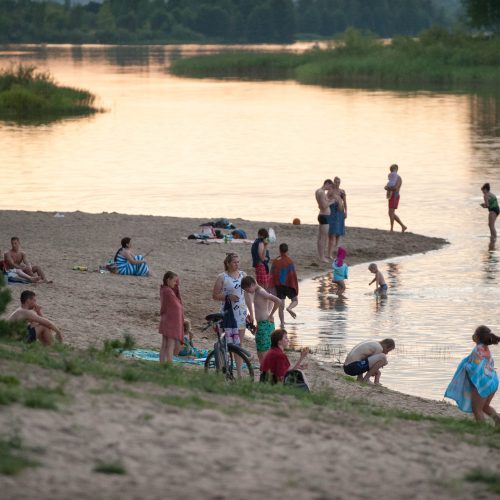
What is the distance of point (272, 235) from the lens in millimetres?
24828

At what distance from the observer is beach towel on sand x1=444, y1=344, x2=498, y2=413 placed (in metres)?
12.4

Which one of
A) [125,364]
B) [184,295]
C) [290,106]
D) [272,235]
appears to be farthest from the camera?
[290,106]

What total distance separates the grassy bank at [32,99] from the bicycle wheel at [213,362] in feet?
161

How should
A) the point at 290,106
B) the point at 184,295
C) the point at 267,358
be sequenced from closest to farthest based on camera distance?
1. the point at 267,358
2. the point at 184,295
3. the point at 290,106

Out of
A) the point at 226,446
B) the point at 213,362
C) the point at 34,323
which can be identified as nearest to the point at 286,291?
the point at 213,362

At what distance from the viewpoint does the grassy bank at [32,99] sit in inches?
2461

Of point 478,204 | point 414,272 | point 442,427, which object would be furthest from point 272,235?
point 442,427

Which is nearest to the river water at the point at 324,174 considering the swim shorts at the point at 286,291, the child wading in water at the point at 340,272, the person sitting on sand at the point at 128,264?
the child wading in water at the point at 340,272

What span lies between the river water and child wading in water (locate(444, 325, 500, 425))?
2442mm

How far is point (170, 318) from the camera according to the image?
45.8ft

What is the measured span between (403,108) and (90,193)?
34.8 metres

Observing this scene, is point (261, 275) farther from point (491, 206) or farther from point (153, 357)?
point (491, 206)

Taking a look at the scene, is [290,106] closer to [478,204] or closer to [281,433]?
[478,204]

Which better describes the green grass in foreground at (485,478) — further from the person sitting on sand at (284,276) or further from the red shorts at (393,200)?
the red shorts at (393,200)
